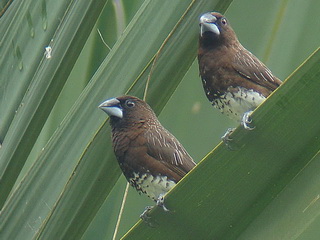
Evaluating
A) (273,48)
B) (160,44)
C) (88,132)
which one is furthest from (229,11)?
(88,132)

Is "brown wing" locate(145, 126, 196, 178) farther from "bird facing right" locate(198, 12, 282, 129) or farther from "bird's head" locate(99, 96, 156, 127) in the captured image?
"bird facing right" locate(198, 12, 282, 129)

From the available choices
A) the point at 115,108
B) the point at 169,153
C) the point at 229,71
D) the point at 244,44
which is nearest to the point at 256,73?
the point at 229,71

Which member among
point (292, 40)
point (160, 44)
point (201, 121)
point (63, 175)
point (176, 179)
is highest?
point (292, 40)

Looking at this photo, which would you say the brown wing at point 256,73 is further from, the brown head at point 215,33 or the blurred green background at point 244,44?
the blurred green background at point 244,44

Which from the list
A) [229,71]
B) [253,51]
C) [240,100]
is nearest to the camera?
[253,51]

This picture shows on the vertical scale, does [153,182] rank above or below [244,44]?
below

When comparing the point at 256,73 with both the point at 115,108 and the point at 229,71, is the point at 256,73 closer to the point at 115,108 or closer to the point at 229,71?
the point at 229,71

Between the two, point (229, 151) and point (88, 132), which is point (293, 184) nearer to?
point (229, 151)

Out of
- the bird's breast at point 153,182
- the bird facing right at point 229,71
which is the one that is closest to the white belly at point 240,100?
the bird facing right at point 229,71
